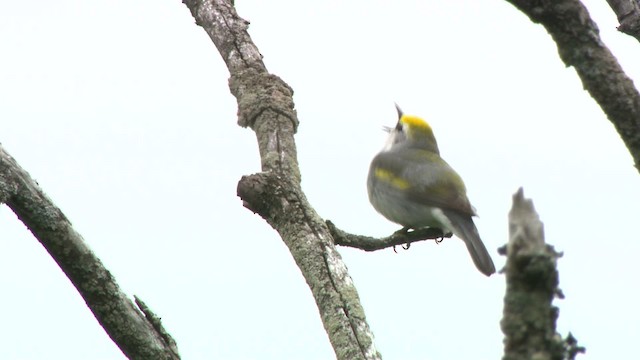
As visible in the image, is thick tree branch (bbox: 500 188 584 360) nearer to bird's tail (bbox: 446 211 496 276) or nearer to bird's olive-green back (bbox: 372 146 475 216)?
bird's tail (bbox: 446 211 496 276)

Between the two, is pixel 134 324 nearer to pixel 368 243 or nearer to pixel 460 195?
pixel 368 243

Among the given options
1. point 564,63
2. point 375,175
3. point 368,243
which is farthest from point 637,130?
point 375,175

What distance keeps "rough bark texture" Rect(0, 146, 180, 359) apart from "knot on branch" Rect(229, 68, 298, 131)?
212 centimetres

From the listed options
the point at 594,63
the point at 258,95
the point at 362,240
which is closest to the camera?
the point at 594,63

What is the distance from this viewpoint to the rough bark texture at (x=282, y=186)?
404 centimetres

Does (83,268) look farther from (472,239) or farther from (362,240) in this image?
(472,239)

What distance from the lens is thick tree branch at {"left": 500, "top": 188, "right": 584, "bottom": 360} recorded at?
73.5 inches

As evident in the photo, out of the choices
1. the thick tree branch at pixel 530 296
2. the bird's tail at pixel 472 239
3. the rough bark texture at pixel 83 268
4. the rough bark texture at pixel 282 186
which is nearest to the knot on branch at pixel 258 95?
the rough bark texture at pixel 282 186

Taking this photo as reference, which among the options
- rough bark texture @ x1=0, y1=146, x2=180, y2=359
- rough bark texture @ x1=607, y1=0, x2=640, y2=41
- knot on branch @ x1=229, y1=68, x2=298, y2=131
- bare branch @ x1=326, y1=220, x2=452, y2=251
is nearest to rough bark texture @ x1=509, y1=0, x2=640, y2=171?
rough bark texture @ x1=607, y1=0, x2=640, y2=41

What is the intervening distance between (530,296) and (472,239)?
208 inches

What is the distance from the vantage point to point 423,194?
7.57 metres

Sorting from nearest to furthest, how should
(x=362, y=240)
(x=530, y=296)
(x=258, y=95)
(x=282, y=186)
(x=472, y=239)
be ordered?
(x=530, y=296) → (x=282, y=186) → (x=362, y=240) → (x=258, y=95) → (x=472, y=239)

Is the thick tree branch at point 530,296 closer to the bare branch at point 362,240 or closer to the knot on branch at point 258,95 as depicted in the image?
the bare branch at point 362,240

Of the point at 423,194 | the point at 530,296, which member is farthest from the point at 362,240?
the point at 530,296
